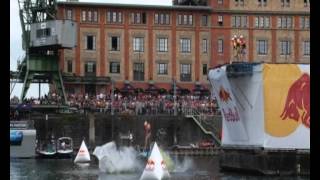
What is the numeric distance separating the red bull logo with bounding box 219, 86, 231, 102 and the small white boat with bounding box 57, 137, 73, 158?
29.1 meters

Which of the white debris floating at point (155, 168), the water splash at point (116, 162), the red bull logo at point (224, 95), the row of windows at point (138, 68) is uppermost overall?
the row of windows at point (138, 68)

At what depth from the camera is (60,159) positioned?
82875 mm

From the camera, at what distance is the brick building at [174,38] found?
129m

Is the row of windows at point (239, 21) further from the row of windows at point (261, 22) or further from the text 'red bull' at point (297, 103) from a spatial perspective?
Result: the text 'red bull' at point (297, 103)

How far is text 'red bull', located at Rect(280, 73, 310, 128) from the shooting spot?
2142 inches

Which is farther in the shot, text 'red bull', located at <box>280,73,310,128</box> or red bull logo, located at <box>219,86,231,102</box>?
red bull logo, located at <box>219,86,231,102</box>

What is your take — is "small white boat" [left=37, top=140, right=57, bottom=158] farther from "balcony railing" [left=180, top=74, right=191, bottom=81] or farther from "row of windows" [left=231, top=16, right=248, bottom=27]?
"row of windows" [left=231, top=16, right=248, bottom=27]

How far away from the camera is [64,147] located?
88.3m

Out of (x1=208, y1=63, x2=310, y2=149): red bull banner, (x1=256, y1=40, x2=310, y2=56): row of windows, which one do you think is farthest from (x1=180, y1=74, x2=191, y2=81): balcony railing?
(x1=208, y1=63, x2=310, y2=149): red bull banner

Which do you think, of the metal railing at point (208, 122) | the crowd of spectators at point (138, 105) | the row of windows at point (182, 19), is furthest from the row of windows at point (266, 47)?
the metal railing at point (208, 122)

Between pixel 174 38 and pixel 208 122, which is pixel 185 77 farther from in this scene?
pixel 208 122

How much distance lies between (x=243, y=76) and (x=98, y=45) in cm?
7546
